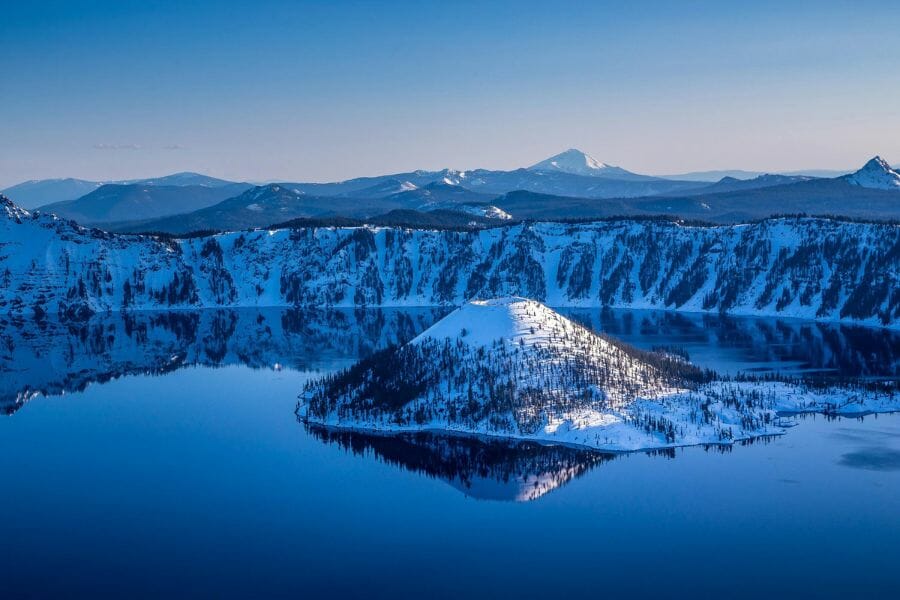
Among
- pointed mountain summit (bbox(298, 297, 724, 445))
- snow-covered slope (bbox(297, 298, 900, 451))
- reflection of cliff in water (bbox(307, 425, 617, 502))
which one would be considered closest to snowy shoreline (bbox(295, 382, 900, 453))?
snow-covered slope (bbox(297, 298, 900, 451))

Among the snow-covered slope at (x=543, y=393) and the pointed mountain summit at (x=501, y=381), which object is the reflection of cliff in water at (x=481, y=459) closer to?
the snow-covered slope at (x=543, y=393)

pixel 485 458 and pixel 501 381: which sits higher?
pixel 501 381

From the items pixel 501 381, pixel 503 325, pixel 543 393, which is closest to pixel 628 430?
pixel 543 393

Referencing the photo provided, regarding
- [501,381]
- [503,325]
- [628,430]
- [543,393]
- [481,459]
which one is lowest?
[481,459]

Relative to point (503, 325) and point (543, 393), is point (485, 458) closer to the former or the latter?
A: point (543, 393)

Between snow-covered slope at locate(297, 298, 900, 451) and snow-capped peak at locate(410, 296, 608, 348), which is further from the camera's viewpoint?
snow-capped peak at locate(410, 296, 608, 348)

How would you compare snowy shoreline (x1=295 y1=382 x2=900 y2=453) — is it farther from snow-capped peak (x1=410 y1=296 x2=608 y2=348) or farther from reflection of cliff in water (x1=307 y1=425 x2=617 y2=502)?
snow-capped peak (x1=410 y1=296 x2=608 y2=348)
